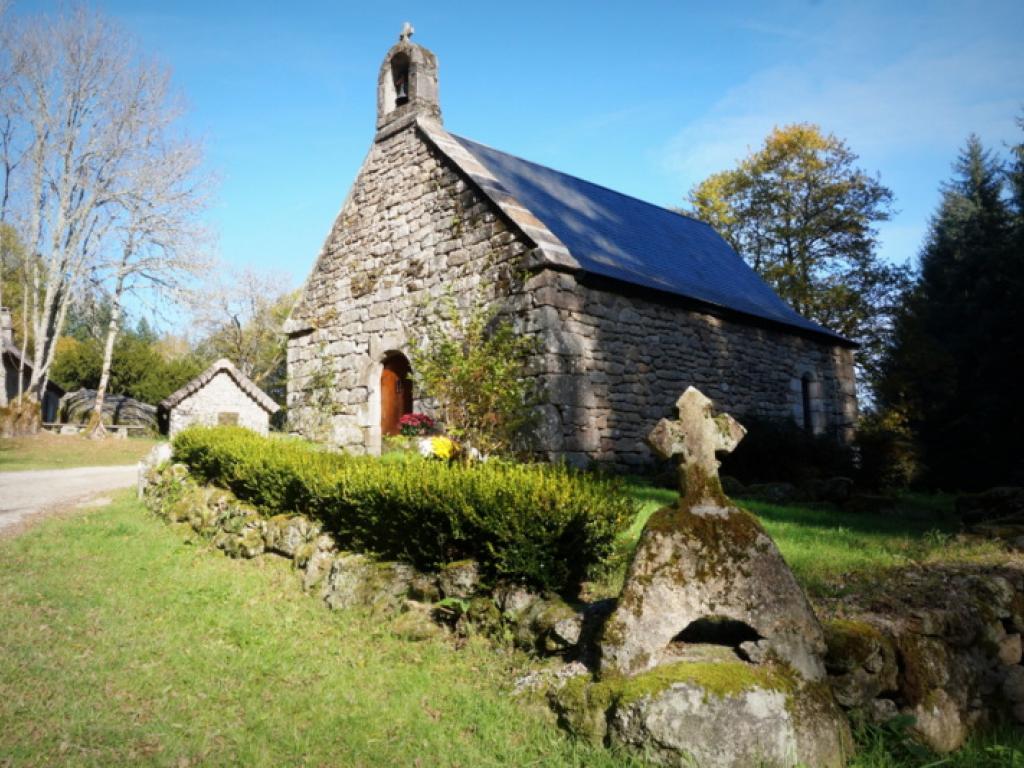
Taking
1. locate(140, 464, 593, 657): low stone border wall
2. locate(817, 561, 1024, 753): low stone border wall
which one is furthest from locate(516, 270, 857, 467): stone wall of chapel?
locate(817, 561, 1024, 753): low stone border wall

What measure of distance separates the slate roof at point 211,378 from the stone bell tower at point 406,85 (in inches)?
427

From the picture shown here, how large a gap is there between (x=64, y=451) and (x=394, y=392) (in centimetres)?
1256

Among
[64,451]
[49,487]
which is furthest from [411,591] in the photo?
[64,451]

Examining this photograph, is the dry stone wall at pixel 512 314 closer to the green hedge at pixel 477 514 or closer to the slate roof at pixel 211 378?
the green hedge at pixel 477 514

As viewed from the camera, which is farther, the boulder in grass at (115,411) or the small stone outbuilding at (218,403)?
the boulder in grass at (115,411)

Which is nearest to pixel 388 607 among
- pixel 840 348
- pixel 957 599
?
pixel 957 599

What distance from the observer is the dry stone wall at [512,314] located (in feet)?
33.5

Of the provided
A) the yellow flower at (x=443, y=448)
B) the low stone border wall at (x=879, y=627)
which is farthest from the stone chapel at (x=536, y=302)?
the low stone border wall at (x=879, y=627)

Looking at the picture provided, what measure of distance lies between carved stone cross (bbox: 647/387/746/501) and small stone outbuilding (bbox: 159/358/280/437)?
65.8ft

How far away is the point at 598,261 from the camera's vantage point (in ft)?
37.6

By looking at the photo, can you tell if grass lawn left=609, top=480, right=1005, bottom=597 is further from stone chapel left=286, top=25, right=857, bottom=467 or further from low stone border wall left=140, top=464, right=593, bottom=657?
stone chapel left=286, top=25, right=857, bottom=467

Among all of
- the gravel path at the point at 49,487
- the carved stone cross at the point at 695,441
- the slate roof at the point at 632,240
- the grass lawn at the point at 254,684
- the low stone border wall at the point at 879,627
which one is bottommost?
the grass lawn at the point at 254,684

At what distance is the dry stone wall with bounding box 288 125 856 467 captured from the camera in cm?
1022

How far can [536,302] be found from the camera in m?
10.1
